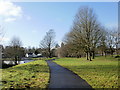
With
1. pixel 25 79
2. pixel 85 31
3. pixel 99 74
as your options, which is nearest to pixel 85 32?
pixel 85 31

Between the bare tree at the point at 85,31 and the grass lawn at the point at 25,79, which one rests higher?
the bare tree at the point at 85,31

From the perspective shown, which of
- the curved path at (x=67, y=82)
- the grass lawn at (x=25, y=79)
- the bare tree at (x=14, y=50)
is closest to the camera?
the curved path at (x=67, y=82)

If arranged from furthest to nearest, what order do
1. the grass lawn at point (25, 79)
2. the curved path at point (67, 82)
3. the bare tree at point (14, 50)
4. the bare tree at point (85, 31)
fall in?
the bare tree at point (14, 50), the bare tree at point (85, 31), the grass lawn at point (25, 79), the curved path at point (67, 82)

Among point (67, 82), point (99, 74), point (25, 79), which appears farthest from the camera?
point (99, 74)

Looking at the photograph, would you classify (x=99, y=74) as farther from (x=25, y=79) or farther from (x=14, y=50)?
(x=14, y=50)

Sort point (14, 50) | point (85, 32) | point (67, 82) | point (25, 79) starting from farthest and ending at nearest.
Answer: point (14, 50), point (85, 32), point (25, 79), point (67, 82)

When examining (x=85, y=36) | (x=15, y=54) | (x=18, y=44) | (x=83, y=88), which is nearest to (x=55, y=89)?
(x=83, y=88)

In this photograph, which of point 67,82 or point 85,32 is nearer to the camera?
point 67,82

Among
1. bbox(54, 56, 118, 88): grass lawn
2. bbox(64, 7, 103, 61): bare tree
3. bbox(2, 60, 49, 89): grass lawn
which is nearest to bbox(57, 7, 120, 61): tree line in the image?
bbox(64, 7, 103, 61): bare tree

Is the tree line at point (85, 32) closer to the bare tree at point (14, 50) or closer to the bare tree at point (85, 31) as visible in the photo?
the bare tree at point (85, 31)

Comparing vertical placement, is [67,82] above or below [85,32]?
below

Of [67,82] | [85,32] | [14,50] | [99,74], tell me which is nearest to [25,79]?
[67,82]

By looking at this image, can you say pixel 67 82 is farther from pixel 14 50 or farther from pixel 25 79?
pixel 14 50

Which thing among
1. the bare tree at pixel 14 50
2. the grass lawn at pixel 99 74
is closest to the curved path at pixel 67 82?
the grass lawn at pixel 99 74
